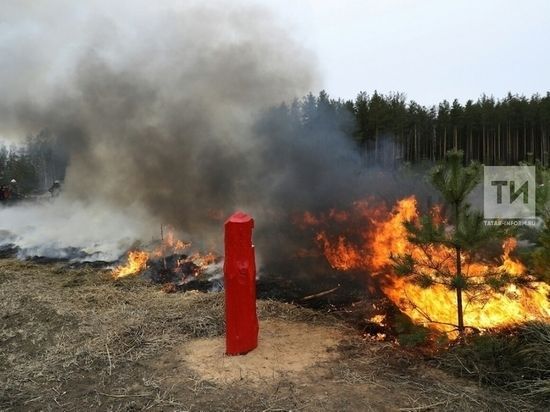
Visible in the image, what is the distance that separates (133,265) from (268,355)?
764cm

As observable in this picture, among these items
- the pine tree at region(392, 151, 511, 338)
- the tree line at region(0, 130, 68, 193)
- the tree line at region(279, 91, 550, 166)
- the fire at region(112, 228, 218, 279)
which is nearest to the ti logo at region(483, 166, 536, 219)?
the pine tree at region(392, 151, 511, 338)

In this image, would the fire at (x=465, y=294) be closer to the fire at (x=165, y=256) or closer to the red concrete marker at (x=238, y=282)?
the red concrete marker at (x=238, y=282)

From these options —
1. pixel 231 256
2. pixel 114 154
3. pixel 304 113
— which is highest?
pixel 304 113

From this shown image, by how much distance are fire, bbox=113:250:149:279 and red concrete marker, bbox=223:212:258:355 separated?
6320mm

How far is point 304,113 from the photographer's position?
816 inches

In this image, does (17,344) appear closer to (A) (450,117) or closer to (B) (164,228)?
(B) (164,228)

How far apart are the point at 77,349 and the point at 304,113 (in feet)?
55.2

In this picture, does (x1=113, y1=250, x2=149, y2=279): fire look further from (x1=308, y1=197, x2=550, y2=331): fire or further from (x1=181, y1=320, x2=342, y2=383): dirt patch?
(x1=308, y1=197, x2=550, y2=331): fire

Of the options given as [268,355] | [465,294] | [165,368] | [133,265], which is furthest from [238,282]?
[133,265]

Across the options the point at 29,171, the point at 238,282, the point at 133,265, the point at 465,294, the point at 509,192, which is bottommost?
the point at 133,265

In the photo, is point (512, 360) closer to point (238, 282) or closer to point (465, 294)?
A: point (465, 294)

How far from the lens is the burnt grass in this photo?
14.3 ft

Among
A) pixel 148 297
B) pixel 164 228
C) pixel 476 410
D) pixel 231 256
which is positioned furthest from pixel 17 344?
pixel 164 228

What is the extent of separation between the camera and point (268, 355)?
5512 mm
